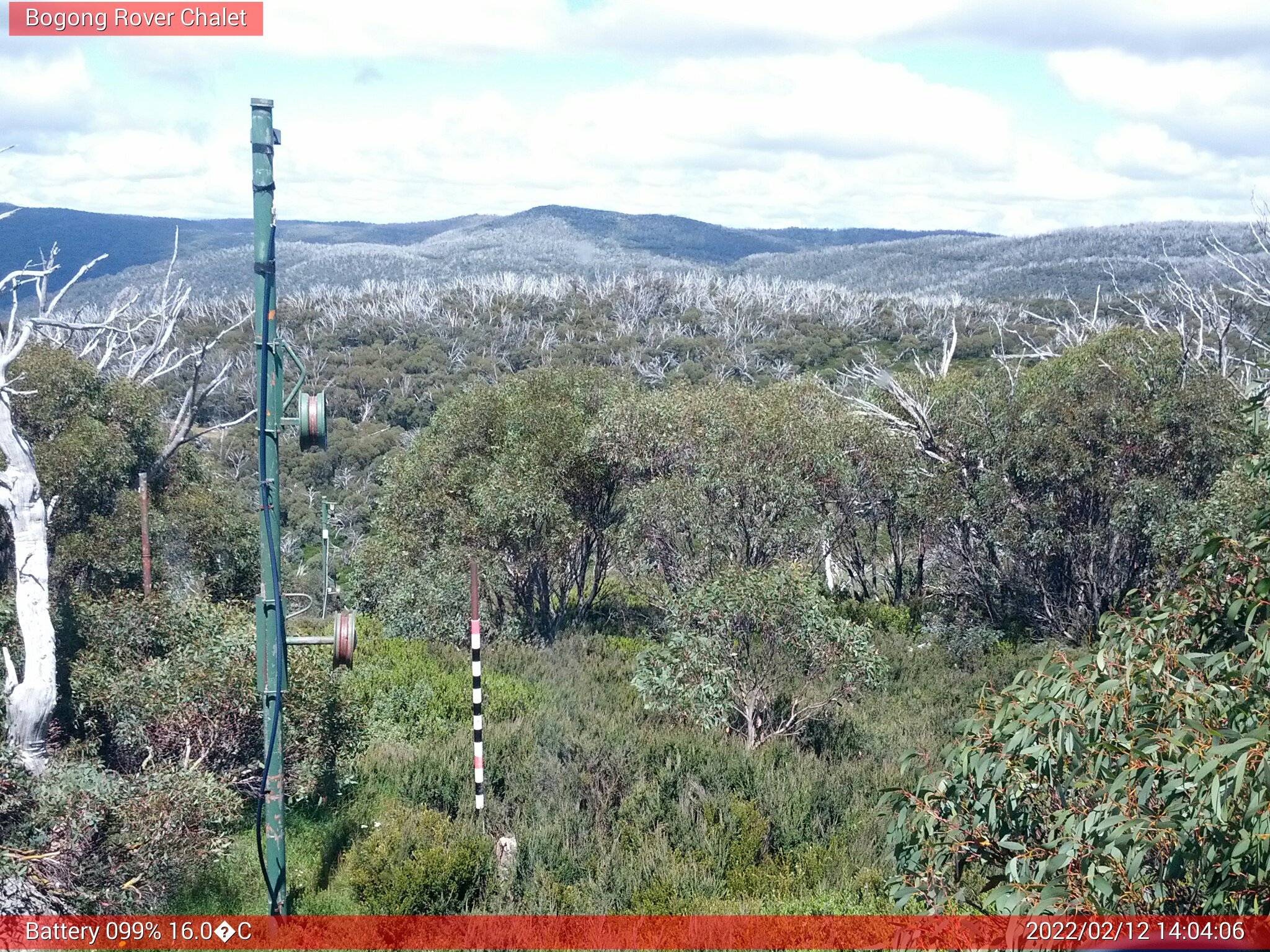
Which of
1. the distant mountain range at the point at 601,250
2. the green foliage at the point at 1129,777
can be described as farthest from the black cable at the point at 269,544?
the distant mountain range at the point at 601,250

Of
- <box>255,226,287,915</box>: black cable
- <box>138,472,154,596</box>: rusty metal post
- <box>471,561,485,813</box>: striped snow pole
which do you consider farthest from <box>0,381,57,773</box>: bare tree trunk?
<box>471,561,485,813</box>: striped snow pole

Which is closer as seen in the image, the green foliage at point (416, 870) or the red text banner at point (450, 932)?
the red text banner at point (450, 932)

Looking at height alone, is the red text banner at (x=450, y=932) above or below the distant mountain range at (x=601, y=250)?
below

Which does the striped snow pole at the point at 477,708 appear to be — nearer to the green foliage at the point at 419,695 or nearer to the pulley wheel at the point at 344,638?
the pulley wheel at the point at 344,638

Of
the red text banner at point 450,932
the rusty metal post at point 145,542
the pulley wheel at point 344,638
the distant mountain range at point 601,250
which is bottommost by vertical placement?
the red text banner at point 450,932

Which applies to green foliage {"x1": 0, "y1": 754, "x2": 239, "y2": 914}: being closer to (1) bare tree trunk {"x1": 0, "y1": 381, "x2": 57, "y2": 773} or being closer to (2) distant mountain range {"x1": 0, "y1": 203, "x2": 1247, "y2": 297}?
(1) bare tree trunk {"x1": 0, "y1": 381, "x2": 57, "y2": 773}

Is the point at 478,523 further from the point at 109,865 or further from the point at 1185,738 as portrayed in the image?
the point at 1185,738

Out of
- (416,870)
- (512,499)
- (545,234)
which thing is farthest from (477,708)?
(545,234)
